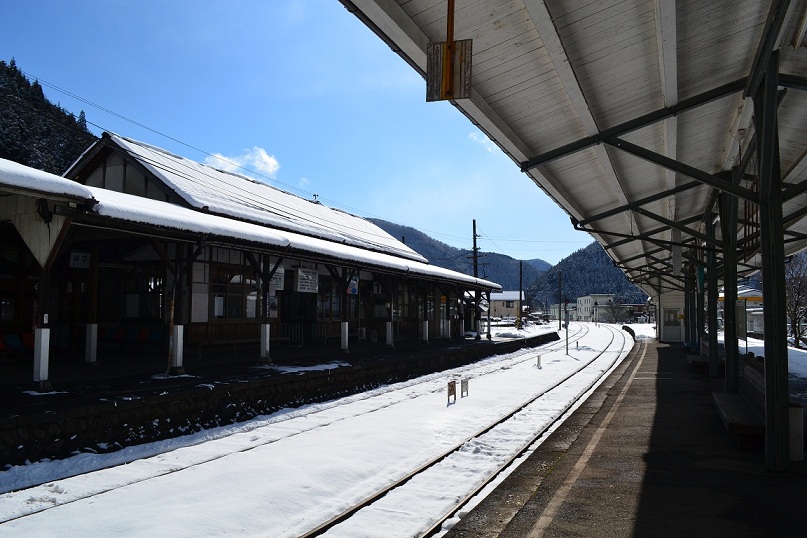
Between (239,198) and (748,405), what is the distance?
53.1ft

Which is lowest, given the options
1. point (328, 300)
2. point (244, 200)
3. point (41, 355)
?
point (41, 355)

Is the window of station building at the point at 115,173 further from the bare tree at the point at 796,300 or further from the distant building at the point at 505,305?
the distant building at the point at 505,305

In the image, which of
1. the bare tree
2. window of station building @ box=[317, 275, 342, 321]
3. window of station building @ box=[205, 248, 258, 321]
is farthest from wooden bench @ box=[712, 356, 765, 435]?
the bare tree

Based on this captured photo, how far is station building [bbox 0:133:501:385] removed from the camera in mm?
8805

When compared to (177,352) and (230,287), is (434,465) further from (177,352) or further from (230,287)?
(230,287)

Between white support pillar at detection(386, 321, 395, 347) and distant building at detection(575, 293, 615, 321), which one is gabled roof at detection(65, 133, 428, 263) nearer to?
white support pillar at detection(386, 321, 395, 347)

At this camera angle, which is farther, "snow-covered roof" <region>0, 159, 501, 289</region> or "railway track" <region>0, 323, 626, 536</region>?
"snow-covered roof" <region>0, 159, 501, 289</region>

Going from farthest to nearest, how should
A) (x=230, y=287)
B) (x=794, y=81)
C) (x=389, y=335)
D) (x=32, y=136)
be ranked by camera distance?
1. (x=32, y=136)
2. (x=389, y=335)
3. (x=230, y=287)
4. (x=794, y=81)

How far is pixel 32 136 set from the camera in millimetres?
48062

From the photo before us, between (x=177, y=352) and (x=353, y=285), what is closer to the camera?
(x=177, y=352)

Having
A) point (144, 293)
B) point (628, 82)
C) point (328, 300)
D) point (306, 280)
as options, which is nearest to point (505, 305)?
point (328, 300)

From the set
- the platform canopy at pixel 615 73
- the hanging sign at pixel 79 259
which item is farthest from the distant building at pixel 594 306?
the platform canopy at pixel 615 73

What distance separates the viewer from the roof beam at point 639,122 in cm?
707

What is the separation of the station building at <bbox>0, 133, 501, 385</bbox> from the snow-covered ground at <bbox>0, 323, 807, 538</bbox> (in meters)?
2.86
